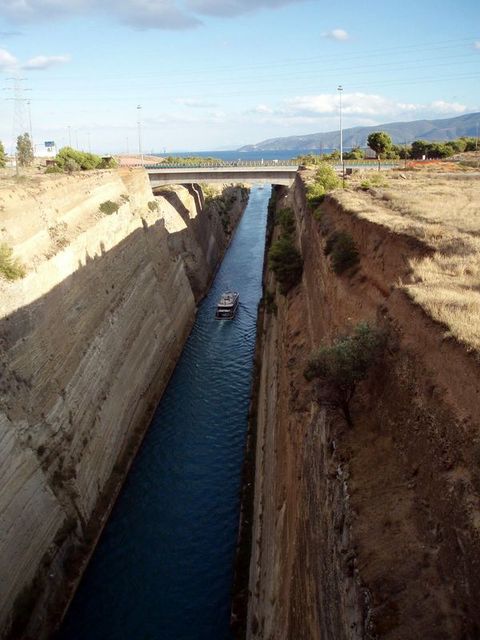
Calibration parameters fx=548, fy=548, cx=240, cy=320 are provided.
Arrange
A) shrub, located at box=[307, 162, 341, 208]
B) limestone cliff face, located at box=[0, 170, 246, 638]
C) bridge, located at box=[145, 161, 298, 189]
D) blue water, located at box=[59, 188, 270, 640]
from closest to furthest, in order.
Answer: limestone cliff face, located at box=[0, 170, 246, 638] → blue water, located at box=[59, 188, 270, 640] → shrub, located at box=[307, 162, 341, 208] → bridge, located at box=[145, 161, 298, 189]

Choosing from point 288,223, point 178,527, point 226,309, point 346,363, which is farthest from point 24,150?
point 346,363

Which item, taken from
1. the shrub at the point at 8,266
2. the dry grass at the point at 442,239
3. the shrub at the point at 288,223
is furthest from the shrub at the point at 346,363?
the shrub at the point at 288,223

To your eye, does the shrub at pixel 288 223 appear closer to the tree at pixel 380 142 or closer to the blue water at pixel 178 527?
the blue water at pixel 178 527

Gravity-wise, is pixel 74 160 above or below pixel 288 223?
above

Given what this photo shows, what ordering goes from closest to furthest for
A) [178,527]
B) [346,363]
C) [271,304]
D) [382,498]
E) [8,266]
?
1. [382,498]
2. [346,363]
3. [8,266]
4. [178,527]
5. [271,304]

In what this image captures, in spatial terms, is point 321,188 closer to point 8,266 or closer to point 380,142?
point 8,266

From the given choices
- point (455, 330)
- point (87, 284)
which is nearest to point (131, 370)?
point (87, 284)

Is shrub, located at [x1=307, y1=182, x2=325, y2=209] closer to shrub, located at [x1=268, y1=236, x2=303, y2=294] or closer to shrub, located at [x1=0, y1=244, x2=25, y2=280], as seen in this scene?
shrub, located at [x1=268, y1=236, x2=303, y2=294]

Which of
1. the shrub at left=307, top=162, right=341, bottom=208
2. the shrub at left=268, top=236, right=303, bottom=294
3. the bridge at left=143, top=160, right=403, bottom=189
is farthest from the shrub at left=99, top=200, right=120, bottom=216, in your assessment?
the bridge at left=143, top=160, right=403, bottom=189
